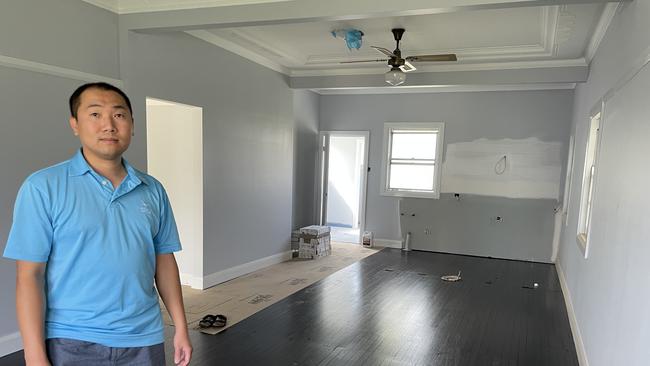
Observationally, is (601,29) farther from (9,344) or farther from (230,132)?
(9,344)

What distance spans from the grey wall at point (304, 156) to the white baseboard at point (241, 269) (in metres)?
1.04

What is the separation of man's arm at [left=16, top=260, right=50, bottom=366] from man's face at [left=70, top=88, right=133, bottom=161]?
1.13 feet

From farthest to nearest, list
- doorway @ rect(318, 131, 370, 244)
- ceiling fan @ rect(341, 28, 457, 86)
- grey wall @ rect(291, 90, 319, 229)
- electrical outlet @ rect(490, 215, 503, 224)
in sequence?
doorway @ rect(318, 131, 370, 244) < grey wall @ rect(291, 90, 319, 229) < electrical outlet @ rect(490, 215, 503, 224) < ceiling fan @ rect(341, 28, 457, 86)

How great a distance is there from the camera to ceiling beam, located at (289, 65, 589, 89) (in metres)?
5.10

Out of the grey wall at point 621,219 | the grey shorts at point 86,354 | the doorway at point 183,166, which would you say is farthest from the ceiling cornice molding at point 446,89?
the grey shorts at point 86,354

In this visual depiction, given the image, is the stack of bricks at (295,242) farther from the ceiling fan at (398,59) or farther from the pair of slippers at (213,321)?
the ceiling fan at (398,59)

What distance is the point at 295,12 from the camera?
316 centimetres

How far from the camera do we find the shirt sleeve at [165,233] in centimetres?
139

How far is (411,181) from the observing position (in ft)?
24.6

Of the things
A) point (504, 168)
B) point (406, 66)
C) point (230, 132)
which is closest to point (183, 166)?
point (230, 132)

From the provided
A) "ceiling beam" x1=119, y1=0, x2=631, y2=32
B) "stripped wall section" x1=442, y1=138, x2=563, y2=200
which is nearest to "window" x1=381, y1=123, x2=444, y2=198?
"stripped wall section" x1=442, y1=138, x2=563, y2=200

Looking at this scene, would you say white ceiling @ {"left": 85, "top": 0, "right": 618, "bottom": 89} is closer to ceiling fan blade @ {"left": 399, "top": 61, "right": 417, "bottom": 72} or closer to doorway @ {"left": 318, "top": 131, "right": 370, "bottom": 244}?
ceiling fan blade @ {"left": 399, "top": 61, "right": 417, "bottom": 72}

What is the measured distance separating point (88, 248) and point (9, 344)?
2.55m

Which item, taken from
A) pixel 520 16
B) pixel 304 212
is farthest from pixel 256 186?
pixel 520 16
